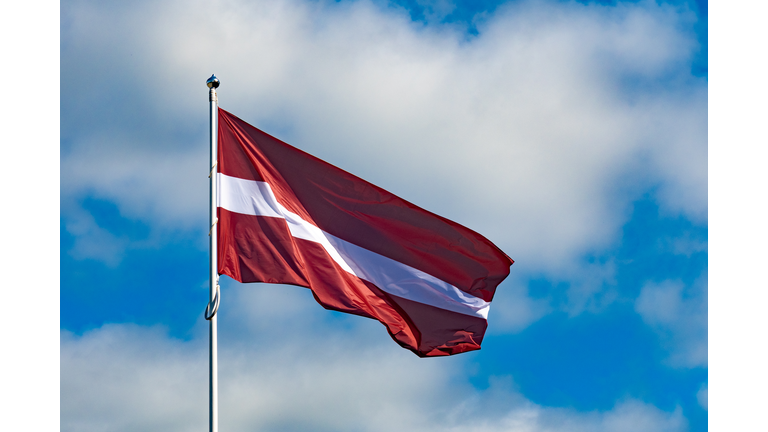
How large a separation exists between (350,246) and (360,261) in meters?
0.49

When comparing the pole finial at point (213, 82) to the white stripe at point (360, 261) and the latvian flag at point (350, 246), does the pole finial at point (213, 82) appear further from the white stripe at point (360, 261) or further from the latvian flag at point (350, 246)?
the white stripe at point (360, 261)

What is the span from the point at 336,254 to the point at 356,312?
5.86ft

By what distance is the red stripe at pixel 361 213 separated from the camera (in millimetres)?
18469

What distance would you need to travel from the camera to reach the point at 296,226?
18.5 metres

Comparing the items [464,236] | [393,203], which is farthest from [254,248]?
[464,236]

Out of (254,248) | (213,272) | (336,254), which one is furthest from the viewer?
(336,254)

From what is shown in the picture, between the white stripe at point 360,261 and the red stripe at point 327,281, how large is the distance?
0.60ft

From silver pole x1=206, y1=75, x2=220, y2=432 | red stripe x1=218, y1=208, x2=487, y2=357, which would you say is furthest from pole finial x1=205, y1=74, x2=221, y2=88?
red stripe x1=218, y1=208, x2=487, y2=357

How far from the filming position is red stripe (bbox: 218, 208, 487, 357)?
1741 cm

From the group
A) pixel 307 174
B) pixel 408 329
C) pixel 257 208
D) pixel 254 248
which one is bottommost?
pixel 408 329

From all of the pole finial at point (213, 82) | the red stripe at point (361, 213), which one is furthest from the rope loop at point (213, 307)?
the pole finial at point (213, 82)

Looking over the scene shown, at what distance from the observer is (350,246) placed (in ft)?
63.4

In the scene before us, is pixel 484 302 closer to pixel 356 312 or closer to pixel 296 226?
pixel 356 312

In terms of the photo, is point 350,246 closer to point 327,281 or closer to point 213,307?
point 327,281
